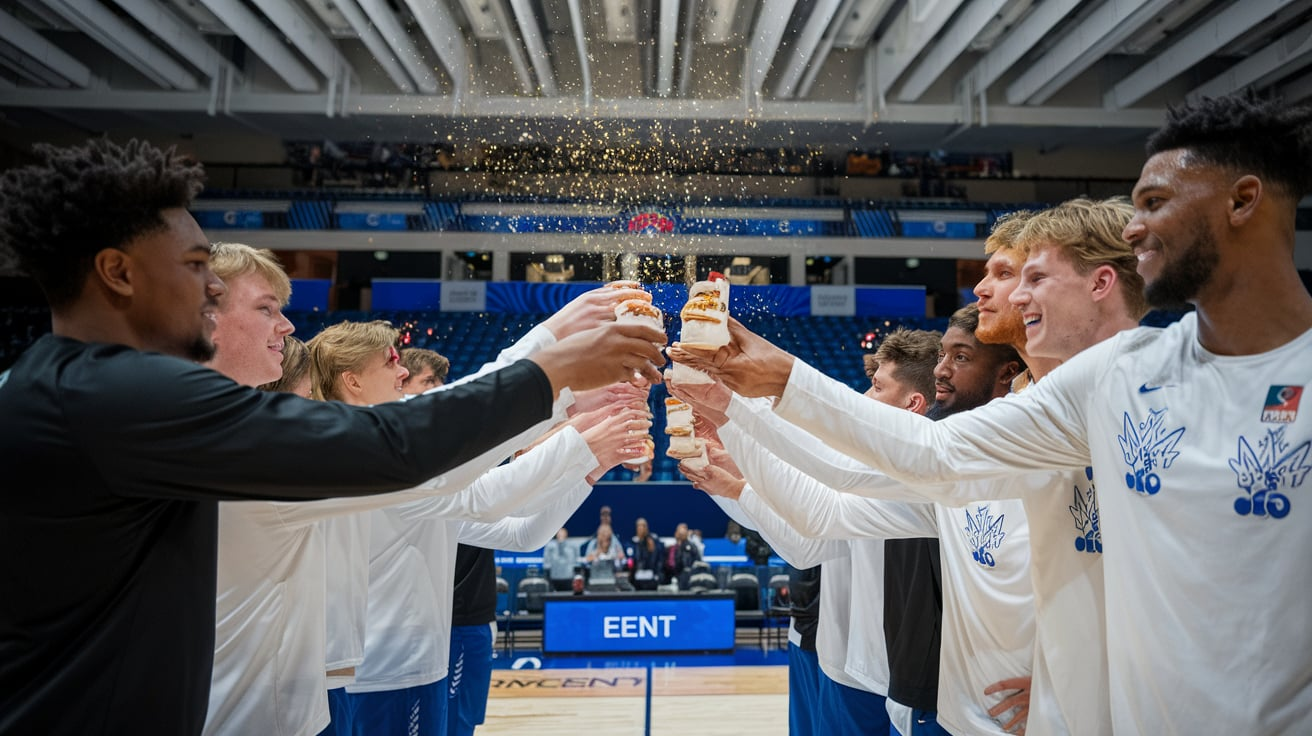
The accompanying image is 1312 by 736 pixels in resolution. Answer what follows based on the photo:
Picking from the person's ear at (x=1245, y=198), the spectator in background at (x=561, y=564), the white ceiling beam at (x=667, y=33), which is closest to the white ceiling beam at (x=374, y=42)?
the white ceiling beam at (x=667, y=33)

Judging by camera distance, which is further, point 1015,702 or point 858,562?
point 858,562

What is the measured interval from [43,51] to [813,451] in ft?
50.4

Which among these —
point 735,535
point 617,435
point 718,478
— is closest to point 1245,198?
point 617,435

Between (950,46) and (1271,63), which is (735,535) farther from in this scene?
(1271,63)

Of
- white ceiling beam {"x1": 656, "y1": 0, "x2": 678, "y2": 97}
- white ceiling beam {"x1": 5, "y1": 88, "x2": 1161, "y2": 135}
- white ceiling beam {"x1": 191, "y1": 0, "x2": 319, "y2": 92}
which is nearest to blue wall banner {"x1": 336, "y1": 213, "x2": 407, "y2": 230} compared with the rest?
white ceiling beam {"x1": 5, "y1": 88, "x2": 1161, "y2": 135}

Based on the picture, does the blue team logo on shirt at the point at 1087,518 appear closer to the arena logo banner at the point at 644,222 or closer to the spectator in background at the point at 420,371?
the arena logo banner at the point at 644,222

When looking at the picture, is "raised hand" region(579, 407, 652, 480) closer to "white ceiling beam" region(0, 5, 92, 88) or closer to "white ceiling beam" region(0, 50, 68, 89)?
"white ceiling beam" region(0, 5, 92, 88)

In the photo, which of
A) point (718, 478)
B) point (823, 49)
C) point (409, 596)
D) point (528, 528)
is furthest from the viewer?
point (823, 49)

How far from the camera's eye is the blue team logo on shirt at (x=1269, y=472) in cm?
148

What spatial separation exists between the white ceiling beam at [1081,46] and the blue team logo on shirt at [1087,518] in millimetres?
11205

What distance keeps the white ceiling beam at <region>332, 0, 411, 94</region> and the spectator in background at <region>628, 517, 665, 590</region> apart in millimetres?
7375

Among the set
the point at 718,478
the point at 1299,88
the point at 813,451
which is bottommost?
the point at 718,478

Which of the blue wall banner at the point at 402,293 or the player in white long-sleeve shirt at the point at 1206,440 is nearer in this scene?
the player in white long-sleeve shirt at the point at 1206,440

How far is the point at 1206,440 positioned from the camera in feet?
5.29
